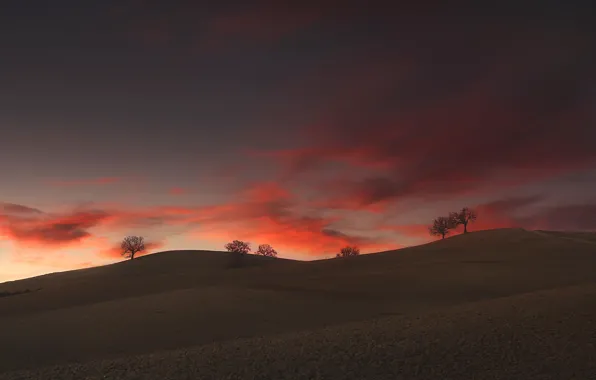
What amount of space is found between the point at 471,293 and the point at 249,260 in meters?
60.5

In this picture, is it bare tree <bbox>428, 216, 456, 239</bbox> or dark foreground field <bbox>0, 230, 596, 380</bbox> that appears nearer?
dark foreground field <bbox>0, 230, 596, 380</bbox>

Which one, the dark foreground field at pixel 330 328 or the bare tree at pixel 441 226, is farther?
the bare tree at pixel 441 226

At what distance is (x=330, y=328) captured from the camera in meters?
24.3

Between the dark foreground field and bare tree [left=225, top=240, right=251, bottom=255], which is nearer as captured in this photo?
the dark foreground field

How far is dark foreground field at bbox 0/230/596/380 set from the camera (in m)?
17.6

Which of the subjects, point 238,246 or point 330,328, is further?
point 238,246

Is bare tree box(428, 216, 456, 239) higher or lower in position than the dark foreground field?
higher

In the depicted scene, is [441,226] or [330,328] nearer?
[330,328]

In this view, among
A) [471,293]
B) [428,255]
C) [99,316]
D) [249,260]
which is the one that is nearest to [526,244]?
[428,255]

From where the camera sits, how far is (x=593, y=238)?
3159 inches

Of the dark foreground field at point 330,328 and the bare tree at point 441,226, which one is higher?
the bare tree at point 441,226

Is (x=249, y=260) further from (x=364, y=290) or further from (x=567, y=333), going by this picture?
(x=567, y=333)

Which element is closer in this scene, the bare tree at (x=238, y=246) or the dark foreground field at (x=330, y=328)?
the dark foreground field at (x=330, y=328)

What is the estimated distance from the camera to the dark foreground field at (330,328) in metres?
17.6
